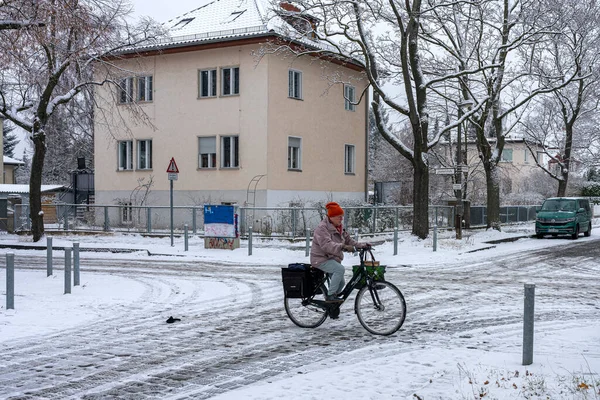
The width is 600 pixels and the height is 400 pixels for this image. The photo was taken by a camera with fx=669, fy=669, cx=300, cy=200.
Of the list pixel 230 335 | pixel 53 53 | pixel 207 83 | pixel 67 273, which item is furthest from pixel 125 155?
pixel 230 335

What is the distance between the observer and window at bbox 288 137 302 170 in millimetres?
30906

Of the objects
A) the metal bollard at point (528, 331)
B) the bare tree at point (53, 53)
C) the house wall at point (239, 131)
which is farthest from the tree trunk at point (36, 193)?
the metal bollard at point (528, 331)

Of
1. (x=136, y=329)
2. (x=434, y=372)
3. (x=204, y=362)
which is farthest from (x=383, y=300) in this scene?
(x=136, y=329)

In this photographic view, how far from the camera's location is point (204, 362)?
23.8 feet

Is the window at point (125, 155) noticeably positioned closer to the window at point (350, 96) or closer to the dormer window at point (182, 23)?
the dormer window at point (182, 23)

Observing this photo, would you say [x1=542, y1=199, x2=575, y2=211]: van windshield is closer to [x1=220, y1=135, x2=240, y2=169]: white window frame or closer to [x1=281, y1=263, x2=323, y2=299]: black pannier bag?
[x1=220, y1=135, x2=240, y2=169]: white window frame

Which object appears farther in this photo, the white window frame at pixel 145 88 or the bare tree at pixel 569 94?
the white window frame at pixel 145 88

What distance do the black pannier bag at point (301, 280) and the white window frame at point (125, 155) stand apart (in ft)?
85.0

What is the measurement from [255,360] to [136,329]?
259cm

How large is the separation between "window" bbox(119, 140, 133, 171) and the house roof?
15.9 ft

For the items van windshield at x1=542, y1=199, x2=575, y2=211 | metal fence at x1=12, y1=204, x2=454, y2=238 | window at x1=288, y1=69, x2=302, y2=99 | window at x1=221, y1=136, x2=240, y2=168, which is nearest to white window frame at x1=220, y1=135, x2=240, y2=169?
window at x1=221, y1=136, x2=240, y2=168

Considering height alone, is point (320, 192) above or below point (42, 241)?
above

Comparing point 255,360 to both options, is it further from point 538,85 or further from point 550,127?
point 550,127

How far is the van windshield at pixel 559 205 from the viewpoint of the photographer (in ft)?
100
